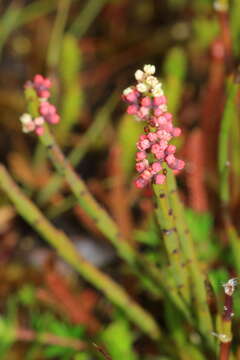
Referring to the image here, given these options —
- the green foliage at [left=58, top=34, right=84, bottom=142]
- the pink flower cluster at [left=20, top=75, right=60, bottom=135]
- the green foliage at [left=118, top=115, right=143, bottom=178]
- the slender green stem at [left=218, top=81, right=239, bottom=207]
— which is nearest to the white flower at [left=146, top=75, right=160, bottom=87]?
the pink flower cluster at [left=20, top=75, right=60, bottom=135]

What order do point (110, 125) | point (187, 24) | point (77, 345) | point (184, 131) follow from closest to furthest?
1. point (77, 345)
2. point (184, 131)
3. point (110, 125)
4. point (187, 24)

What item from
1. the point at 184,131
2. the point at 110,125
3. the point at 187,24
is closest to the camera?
the point at 184,131

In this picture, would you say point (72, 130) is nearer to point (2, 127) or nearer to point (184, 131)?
point (2, 127)

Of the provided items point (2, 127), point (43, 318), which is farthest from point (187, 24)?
point (43, 318)

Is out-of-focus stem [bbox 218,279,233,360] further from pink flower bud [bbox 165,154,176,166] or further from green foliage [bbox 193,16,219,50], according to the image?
green foliage [bbox 193,16,219,50]

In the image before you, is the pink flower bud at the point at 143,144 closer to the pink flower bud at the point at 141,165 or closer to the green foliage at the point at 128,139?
the pink flower bud at the point at 141,165

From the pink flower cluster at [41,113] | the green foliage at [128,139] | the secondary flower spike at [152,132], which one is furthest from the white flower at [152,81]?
the green foliage at [128,139]

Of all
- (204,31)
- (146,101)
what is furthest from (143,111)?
(204,31)
